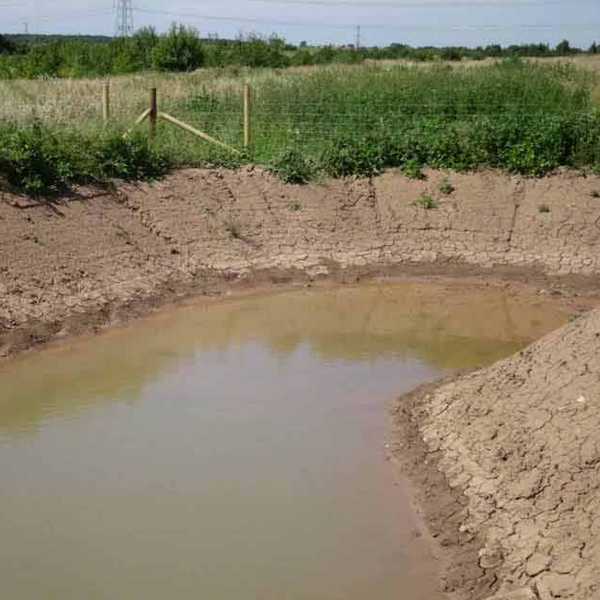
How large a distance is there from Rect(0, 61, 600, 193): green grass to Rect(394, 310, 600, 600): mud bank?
354 inches

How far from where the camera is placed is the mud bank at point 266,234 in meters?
15.6

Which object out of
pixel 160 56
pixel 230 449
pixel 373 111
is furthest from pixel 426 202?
pixel 160 56

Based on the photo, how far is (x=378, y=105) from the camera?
22312mm

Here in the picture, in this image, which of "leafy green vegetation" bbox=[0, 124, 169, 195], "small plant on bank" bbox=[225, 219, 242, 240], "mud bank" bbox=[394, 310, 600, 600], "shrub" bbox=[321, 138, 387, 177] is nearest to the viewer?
"mud bank" bbox=[394, 310, 600, 600]

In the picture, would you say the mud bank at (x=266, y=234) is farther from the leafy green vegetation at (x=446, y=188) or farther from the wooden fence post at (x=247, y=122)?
the wooden fence post at (x=247, y=122)

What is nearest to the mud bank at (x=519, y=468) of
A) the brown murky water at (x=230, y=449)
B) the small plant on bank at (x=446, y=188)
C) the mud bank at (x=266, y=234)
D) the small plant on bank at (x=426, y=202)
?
the brown murky water at (x=230, y=449)

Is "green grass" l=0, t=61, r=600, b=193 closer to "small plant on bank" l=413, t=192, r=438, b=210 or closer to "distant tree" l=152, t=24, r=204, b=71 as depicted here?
"small plant on bank" l=413, t=192, r=438, b=210

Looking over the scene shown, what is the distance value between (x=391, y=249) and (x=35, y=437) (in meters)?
9.30

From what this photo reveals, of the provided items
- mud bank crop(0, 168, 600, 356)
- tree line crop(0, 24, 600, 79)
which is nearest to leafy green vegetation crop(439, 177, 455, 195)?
mud bank crop(0, 168, 600, 356)

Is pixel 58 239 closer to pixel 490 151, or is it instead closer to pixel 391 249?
pixel 391 249

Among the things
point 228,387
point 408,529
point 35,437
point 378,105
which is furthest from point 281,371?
point 378,105

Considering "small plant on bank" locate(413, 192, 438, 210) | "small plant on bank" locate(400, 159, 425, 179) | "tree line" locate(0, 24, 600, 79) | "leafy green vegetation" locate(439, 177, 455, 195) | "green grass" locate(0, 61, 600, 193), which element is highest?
"tree line" locate(0, 24, 600, 79)

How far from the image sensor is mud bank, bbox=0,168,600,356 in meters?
15.6

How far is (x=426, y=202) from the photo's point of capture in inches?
760
